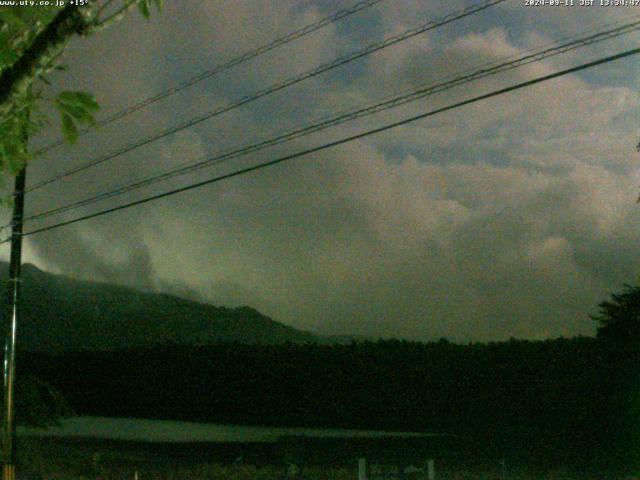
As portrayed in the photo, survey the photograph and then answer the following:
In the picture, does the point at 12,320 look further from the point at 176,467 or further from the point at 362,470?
the point at 362,470

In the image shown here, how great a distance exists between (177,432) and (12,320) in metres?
14.7

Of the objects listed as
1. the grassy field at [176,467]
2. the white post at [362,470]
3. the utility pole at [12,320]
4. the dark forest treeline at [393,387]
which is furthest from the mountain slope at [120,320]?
the white post at [362,470]

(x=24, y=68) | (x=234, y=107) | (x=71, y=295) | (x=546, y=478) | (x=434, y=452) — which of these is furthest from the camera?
(x=71, y=295)

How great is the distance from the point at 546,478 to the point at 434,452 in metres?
3.99

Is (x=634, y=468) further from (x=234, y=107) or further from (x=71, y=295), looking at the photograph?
(x=71, y=295)

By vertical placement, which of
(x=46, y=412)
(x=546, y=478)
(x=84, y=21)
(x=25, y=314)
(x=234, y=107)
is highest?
(x=25, y=314)

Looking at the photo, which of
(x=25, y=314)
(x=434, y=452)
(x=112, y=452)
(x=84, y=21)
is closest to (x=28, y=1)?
(x=84, y=21)

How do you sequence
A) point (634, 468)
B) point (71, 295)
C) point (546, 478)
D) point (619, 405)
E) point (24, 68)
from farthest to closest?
point (71, 295), point (619, 405), point (634, 468), point (546, 478), point (24, 68)

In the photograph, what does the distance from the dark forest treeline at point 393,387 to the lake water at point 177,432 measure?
61 cm

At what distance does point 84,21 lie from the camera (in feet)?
14.7

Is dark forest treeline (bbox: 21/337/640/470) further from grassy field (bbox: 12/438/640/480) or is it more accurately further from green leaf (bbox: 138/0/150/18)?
green leaf (bbox: 138/0/150/18)

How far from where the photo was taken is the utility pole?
1686cm

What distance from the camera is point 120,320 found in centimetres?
8894

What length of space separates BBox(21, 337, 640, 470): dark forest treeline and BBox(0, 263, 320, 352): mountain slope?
108 ft
